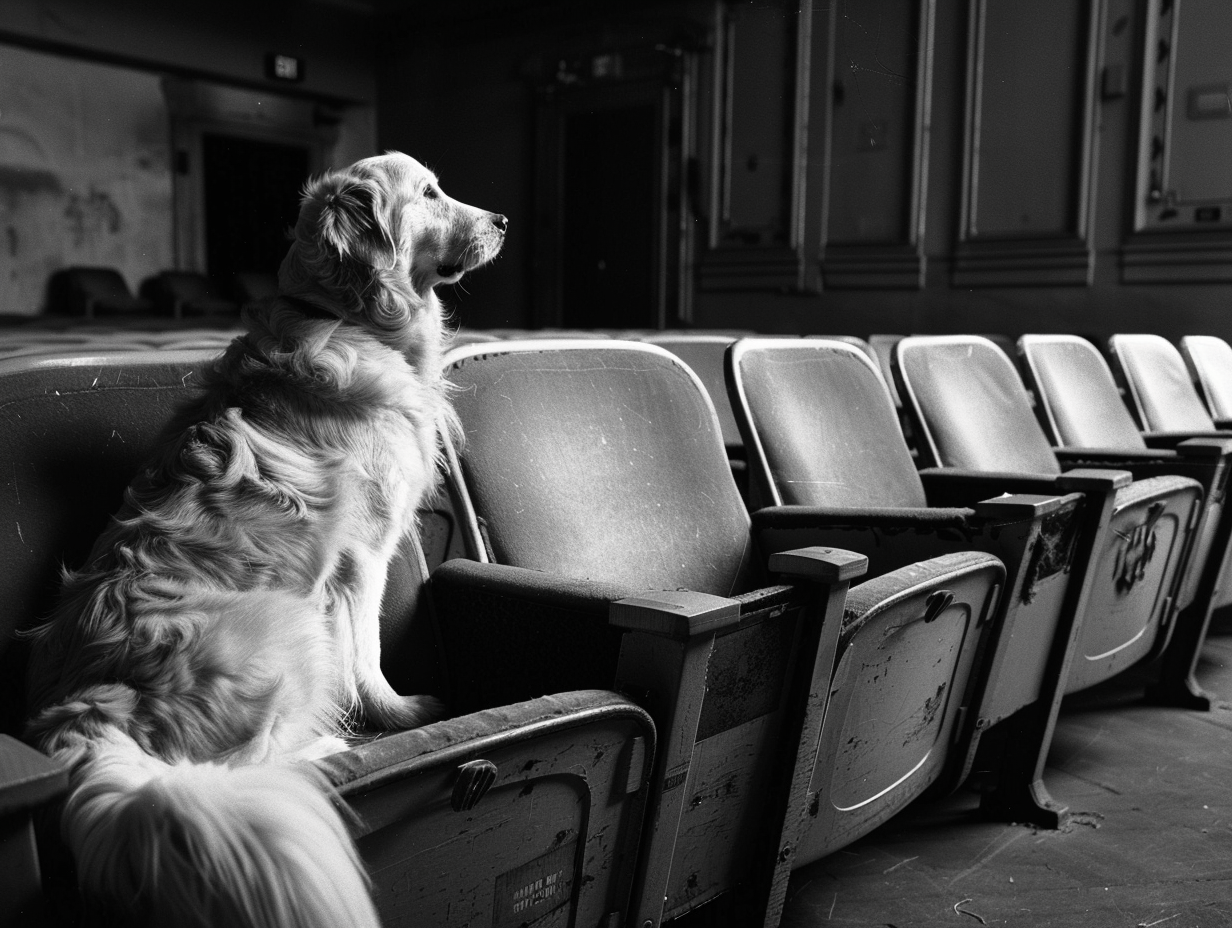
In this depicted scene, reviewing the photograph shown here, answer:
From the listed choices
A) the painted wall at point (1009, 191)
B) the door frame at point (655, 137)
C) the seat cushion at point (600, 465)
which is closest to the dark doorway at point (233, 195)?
the door frame at point (655, 137)

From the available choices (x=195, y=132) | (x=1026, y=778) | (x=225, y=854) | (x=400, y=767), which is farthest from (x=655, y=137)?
(x=225, y=854)

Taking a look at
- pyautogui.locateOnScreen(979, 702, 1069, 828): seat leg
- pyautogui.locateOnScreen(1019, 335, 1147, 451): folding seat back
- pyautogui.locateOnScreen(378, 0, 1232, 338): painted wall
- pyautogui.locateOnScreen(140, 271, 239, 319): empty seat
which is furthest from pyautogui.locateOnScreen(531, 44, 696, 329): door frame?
pyautogui.locateOnScreen(979, 702, 1069, 828): seat leg

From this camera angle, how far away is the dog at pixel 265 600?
2.24ft

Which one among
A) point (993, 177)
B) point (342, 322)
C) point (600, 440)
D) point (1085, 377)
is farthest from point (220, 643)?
point (993, 177)

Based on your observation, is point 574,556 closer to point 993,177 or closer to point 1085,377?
point 1085,377

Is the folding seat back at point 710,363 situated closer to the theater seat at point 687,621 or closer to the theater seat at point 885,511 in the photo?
the theater seat at point 885,511

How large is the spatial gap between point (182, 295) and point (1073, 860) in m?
9.44

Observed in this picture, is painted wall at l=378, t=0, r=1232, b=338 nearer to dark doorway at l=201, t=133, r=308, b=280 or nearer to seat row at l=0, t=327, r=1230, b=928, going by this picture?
dark doorway at l=201, t=133, r=308, b=280

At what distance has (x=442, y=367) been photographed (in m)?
1.53

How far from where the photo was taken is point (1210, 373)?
166 inches

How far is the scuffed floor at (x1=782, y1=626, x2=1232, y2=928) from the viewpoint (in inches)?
66.4

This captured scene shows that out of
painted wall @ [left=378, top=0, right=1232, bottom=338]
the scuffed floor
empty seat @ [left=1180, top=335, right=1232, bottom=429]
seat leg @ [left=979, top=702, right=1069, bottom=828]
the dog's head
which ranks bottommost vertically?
the scuffed floor

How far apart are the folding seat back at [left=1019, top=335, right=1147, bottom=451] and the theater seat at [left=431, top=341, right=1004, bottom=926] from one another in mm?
1655

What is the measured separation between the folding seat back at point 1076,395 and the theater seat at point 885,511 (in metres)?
1.05
